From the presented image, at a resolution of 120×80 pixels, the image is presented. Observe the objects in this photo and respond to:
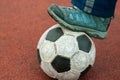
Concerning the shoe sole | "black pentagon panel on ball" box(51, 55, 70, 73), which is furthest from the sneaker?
"black pentagon panel on ball" box(51, 55, 70, 73)

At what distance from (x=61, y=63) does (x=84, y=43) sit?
13 centimetres

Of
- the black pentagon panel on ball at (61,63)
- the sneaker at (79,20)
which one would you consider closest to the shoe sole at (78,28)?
the sneaker at (79,20)

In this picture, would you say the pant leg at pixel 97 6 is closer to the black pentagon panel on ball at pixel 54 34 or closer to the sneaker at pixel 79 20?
the sneaker at pixel 79 20

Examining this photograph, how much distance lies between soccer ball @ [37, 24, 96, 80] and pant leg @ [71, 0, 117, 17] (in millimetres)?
113

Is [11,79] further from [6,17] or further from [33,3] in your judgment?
[33,3]

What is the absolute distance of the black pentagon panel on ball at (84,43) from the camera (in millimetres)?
1113

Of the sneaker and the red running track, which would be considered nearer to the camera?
the sneaker

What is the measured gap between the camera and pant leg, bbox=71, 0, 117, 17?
1139 millimetres

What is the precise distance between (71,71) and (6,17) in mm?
794

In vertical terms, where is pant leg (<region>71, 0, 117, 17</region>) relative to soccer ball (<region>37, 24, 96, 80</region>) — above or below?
above

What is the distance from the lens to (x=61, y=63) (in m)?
1.09

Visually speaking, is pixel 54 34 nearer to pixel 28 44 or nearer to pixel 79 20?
pixel 79 20

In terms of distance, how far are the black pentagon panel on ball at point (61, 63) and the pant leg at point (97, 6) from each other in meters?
0.25

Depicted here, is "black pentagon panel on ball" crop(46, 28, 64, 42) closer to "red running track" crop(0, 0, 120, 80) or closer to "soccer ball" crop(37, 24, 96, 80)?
"soccer ball" crop(37, 24, 96, 80)
